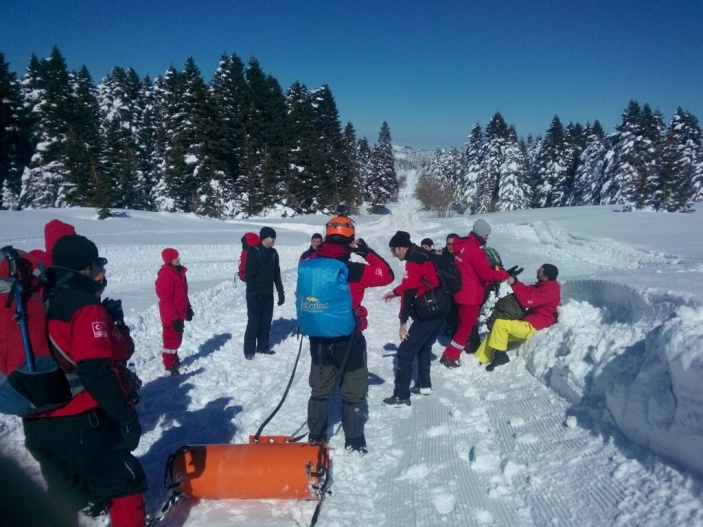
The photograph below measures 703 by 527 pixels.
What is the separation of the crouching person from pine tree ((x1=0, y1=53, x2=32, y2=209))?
34.9 m

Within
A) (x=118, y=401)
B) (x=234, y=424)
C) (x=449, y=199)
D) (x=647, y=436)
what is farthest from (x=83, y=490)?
(x=449, y=199)

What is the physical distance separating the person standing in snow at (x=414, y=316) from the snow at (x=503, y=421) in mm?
284

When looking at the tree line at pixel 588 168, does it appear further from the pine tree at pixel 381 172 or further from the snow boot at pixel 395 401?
the snow boot at pixel 395 401

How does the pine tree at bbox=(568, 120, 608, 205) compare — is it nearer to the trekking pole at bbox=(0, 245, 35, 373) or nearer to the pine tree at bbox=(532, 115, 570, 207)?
the pine tree at bbox=(532, 115, 570, 207)

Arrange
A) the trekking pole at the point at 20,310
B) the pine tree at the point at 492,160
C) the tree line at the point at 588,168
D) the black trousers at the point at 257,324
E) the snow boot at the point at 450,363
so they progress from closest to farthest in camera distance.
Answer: the trekking pole at the point at 20,310 < the snow boot at the point at 450,363 < the black trousers at the point at 257,324 < the tree line at the point at 588,168 < the pine tree at the point at 492,160

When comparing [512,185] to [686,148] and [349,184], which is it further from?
[349,184]

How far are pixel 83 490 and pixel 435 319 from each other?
400 cm

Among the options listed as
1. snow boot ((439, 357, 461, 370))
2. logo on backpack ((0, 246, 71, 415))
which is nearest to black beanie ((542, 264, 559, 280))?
snow boot ((439, 357, 461, 370))

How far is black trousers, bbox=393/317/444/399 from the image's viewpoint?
5.71 metres

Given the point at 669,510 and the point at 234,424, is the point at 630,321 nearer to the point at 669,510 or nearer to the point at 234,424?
the point at 669,510

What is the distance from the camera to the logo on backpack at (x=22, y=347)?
2.46 meters

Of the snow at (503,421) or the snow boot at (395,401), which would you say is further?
the snow boot at (395,401)

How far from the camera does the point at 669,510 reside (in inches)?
118

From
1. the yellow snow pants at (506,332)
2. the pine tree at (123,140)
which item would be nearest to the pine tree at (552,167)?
the pine tree at (123,140)
